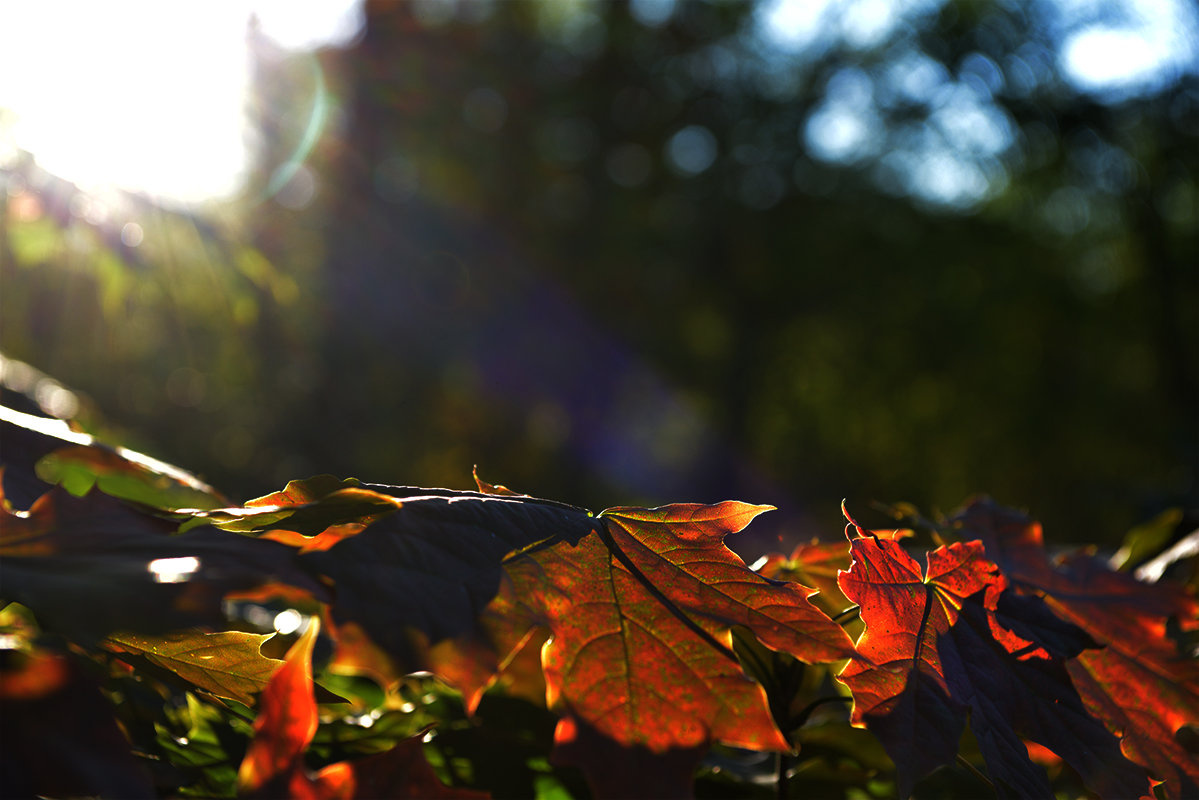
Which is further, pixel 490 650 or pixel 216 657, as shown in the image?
pixel 216 657

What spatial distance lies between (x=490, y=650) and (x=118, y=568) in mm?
173

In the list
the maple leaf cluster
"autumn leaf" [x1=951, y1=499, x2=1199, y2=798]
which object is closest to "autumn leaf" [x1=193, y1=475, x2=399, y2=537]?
the maple leaf cluster

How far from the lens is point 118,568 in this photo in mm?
369

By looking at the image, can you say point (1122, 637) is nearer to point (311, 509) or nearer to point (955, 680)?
point (955, 680)

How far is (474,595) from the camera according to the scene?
426 millimetres

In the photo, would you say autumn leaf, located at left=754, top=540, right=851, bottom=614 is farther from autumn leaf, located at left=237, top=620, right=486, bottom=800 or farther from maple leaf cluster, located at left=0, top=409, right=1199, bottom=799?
autumn leaf, located at left=237, top=620, right=486, bottom=800

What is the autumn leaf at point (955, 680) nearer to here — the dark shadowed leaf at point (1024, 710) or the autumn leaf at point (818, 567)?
the dark shadowed leaf at point (1024, 710)

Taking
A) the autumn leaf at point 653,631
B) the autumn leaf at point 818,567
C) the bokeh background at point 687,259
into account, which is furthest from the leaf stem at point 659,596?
the bokeh background at point 687,259

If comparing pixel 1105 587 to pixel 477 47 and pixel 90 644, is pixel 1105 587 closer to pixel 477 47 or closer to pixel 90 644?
pixel 90 644

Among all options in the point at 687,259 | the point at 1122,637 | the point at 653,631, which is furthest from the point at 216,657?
the point at 687,259

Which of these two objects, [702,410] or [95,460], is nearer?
[95,460]

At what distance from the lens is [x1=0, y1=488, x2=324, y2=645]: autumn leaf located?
1.11 ft

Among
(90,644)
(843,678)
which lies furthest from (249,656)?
(843,678)

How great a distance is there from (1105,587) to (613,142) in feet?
49.4
